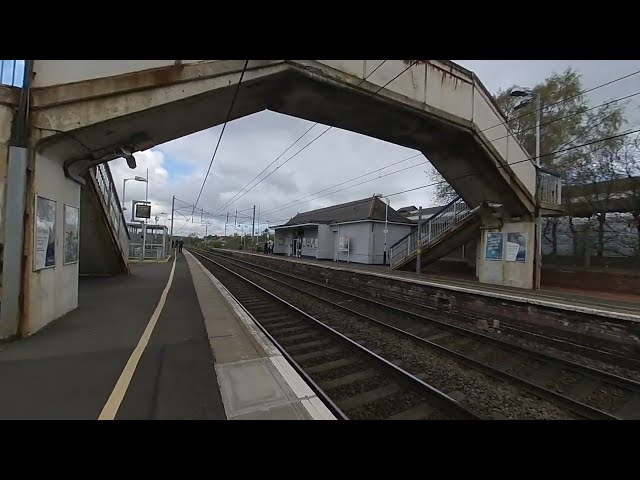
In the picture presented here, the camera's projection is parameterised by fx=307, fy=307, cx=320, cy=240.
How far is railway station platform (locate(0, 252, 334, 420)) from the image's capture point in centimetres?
309

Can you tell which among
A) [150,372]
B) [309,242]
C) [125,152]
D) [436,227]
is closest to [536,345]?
[150,372]

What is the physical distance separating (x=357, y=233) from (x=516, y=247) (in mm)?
17082

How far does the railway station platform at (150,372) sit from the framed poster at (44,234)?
132 cm

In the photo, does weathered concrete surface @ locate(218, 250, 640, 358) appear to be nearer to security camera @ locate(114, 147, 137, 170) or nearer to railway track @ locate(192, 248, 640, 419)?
railway track @ locate(192, 248, 640, 419)

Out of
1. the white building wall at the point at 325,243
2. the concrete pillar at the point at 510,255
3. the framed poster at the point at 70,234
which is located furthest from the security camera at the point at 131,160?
the white building wall at the point at 325,243

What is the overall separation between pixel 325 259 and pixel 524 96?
991 inches

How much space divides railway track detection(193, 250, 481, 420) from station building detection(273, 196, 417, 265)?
22.0 m

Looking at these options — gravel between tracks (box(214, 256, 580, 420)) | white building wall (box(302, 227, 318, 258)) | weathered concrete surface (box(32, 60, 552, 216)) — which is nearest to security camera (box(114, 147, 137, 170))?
weathered concrete surface (box(32, 60, 552, 216))

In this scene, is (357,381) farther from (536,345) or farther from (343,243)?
(343,243)

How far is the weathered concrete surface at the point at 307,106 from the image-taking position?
5.77m

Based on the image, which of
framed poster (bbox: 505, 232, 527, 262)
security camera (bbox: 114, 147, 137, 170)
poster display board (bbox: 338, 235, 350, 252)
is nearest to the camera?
security camera (bbox: 114, 147, 137, 170)

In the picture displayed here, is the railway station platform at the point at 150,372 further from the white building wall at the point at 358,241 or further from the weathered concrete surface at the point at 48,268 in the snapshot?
the white building wall at the point at 358,241
